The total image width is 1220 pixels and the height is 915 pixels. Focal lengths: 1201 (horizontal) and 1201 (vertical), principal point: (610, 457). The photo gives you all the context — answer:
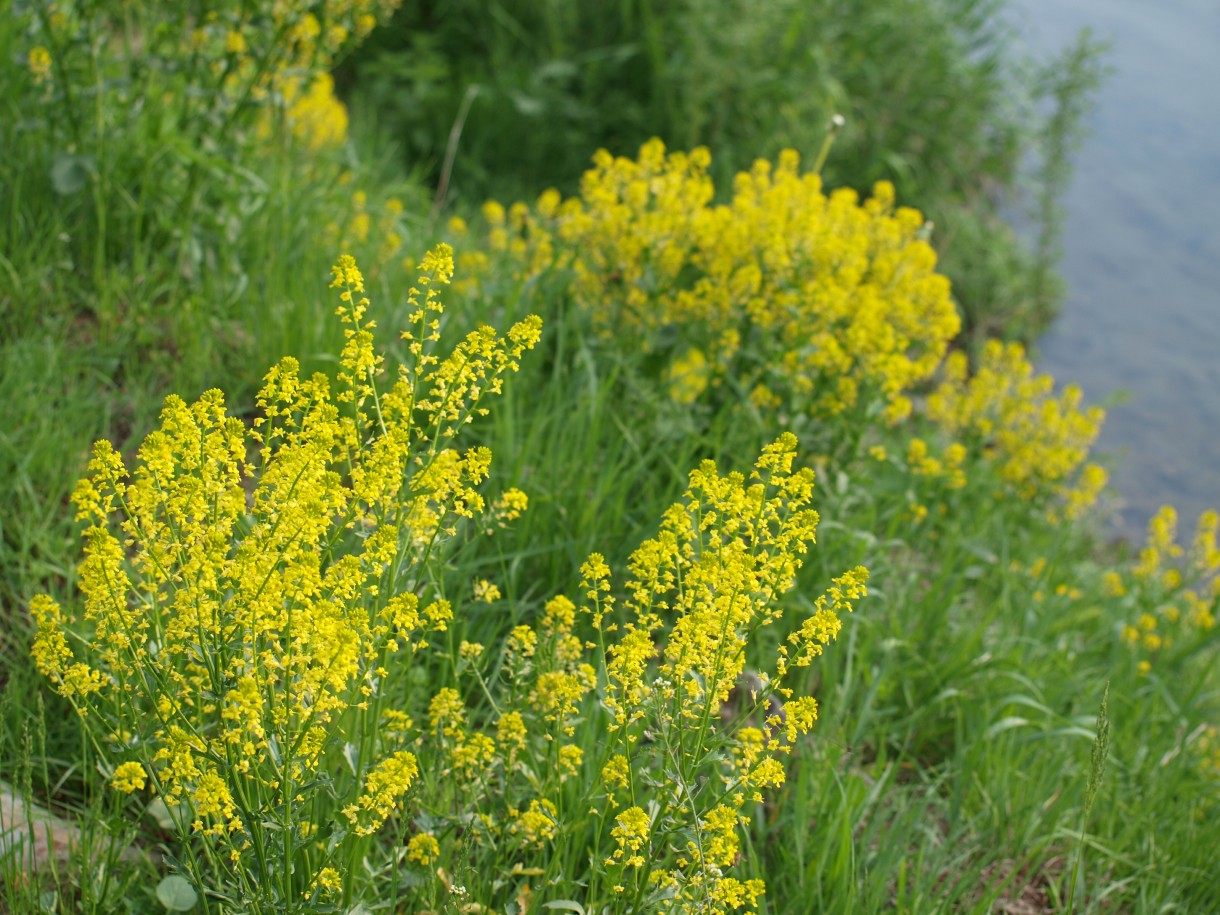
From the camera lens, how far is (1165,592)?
414 centimetres

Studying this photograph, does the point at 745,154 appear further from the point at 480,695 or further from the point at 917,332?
the point at 480,695


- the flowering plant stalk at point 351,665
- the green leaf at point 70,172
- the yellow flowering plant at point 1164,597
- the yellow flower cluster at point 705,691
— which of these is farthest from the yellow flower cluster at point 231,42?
the yellow flowering plant at point 1164,597

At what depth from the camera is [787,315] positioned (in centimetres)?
327

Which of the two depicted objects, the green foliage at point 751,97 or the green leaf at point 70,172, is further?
the green foliage at point 751,97

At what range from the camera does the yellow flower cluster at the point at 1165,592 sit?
3762 millimetres

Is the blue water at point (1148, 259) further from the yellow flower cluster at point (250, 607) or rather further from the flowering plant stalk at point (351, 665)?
the yellow flower cluster at point (250, 607)

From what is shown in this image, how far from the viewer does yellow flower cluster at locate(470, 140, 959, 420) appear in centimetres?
321

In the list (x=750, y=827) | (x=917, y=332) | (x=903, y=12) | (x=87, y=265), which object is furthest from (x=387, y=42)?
(x=750, y=827)

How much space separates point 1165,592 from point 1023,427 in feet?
2.47

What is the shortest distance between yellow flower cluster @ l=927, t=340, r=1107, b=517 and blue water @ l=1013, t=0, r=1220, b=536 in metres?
1.62

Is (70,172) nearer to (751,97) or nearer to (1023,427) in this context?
(1023,427)

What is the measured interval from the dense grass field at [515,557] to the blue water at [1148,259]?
173cm

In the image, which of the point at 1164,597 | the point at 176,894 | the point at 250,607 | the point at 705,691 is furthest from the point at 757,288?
the point at 176,894

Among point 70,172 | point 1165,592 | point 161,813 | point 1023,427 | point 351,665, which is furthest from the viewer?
point 1023,427
